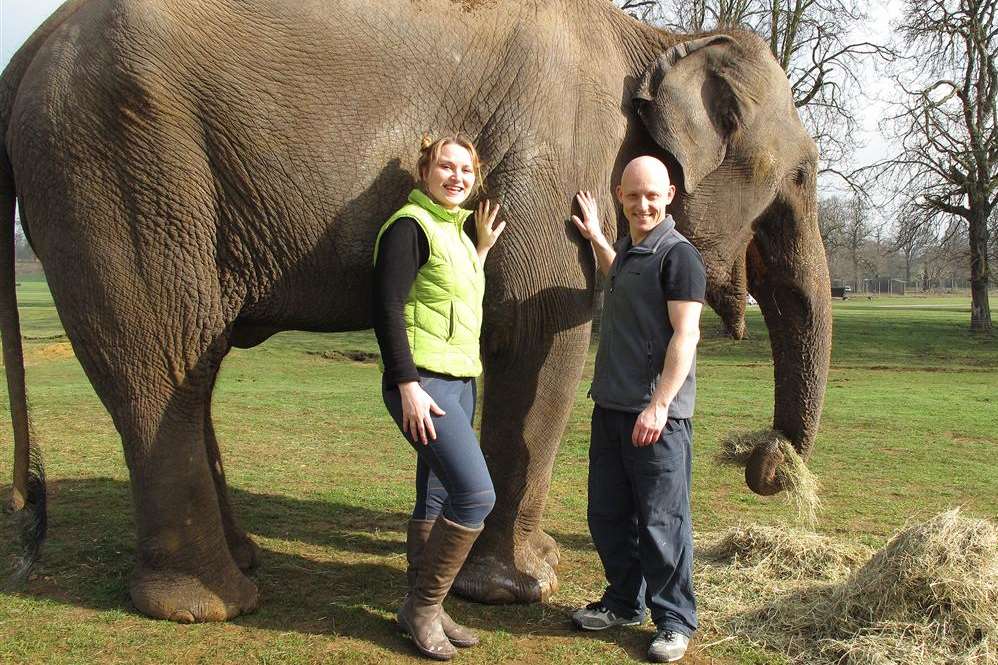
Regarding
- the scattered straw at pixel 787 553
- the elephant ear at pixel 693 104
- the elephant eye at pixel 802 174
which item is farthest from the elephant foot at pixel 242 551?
the elephant eye at pixel 802 174

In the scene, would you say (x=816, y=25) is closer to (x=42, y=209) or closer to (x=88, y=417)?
(x=88, y=417)

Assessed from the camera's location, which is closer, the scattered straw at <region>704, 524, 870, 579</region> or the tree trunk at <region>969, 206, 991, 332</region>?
the scattered straw at <region>704, 524, 870, 579</region>

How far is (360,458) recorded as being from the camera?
7.96m

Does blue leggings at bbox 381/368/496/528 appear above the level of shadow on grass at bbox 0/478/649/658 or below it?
above

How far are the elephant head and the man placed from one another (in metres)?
0.67

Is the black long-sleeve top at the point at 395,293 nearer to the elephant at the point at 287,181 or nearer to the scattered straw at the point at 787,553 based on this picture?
the elephant at the point at 287,181

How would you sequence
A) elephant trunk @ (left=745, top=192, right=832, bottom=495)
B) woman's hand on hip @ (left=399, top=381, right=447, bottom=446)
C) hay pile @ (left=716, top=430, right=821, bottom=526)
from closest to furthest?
woman's hand on hip @ (left=399, top=381, right=447, bottom=446) < hay pile @ (left=716, top=430, right=821, bottom=526) < elephant trunk @ (left=745, top=192, right=832, bottom=495)

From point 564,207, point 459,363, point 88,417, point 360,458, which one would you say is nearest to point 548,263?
point 564,207

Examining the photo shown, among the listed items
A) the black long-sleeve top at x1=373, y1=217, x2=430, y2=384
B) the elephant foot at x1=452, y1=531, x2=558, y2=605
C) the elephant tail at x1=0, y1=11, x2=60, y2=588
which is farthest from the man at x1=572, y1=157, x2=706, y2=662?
the elephant tail at x1=0, y1=11, x2=60, y2=588

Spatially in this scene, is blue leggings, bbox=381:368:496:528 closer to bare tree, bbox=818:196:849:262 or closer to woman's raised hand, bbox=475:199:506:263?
woman's raised hand, bbox=475:199:506:263

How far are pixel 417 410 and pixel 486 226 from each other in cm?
97

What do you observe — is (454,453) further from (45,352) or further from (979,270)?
(979,270)

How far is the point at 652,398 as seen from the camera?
3607 mm

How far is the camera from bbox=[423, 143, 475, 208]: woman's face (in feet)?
11.7
